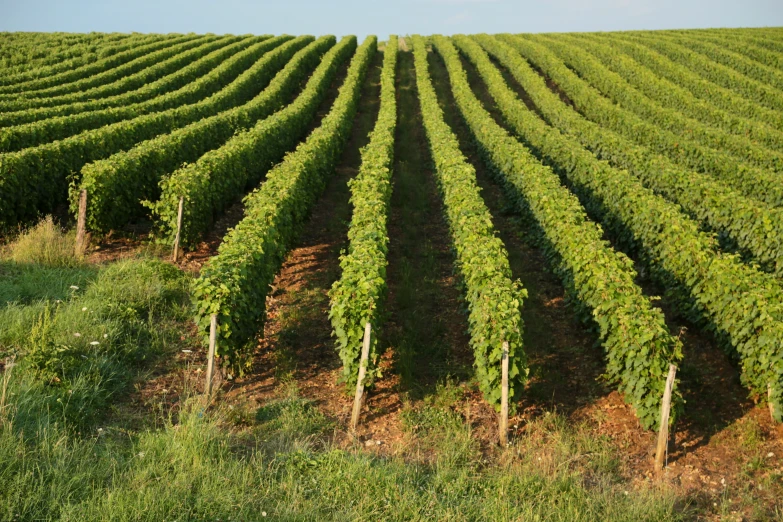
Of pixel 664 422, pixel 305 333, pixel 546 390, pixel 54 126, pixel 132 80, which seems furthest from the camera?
pixel 132 80

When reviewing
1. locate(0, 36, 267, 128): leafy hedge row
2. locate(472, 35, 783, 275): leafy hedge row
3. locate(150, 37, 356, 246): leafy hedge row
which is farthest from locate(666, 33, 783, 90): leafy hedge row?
locate(0, 36, 267, 128): leafy hedge row

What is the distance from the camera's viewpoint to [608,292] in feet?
32.5

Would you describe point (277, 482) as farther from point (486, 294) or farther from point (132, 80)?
point (132, 80)

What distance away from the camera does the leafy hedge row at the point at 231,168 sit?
14883mm

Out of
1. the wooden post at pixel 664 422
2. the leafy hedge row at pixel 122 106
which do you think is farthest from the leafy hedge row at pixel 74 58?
the wooden post at pixel 664 422

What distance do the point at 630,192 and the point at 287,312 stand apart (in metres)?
8.63

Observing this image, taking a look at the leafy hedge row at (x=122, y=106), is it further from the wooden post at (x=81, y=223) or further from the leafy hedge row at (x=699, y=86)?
the leafy hedge row at (x=699, y=86)

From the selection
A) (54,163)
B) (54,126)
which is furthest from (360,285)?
(54,126)

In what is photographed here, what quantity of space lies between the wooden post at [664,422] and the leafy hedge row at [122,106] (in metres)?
19.3

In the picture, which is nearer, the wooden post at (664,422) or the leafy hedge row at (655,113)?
the wooden post at (664,422)

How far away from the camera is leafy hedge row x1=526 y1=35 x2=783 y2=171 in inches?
879

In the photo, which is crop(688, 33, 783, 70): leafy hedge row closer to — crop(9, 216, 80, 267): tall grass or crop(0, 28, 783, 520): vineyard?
crop(0, 28, 783, 520): vineyard

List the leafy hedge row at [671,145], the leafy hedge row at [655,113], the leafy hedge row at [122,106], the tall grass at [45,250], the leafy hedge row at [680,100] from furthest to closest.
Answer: the leafy hedge row at [680,100] → the leafy hedge row at [655,113] → the leafy hedge row at [122,106] → the leafy hedge row at [671,145] → the tall grass at [45,250]

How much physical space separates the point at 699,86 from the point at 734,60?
36.6 feet
